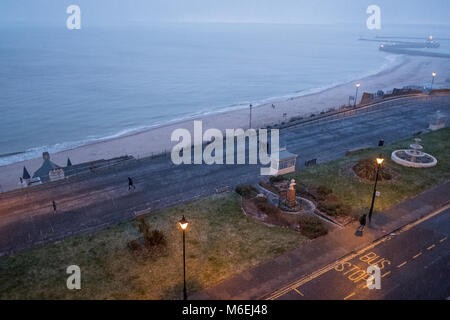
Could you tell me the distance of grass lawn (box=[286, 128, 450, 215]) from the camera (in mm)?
24312

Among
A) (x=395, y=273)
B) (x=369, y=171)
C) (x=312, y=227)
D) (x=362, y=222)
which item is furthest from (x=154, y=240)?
(x=369, y=171)

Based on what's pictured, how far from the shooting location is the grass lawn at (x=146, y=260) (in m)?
16.4

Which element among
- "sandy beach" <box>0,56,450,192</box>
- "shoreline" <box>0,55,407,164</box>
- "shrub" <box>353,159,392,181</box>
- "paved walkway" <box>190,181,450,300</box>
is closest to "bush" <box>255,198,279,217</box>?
"paved walkway" <box>190,181,450,300</box>

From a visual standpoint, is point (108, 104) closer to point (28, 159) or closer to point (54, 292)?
point (28, 159)

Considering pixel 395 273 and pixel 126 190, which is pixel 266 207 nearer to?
pixel 395 273

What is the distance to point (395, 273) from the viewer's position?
17.1 meters

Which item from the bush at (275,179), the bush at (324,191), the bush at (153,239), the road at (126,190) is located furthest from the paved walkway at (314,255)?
the road at (126,190)

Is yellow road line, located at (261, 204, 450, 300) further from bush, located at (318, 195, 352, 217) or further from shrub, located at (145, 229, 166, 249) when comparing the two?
shrub, located at (145, 229, 166, 249)

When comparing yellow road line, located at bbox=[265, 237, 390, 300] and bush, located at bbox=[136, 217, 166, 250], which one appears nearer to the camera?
yellow road line, located at bbox=[265, 237, 390, 300]

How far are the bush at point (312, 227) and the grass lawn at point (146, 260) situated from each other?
0.53 meters

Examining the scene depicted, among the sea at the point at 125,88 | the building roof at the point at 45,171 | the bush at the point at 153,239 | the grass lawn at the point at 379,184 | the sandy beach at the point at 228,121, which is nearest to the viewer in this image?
the bush at the point at 153,239

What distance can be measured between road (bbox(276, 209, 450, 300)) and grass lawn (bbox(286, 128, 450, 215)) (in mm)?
3835

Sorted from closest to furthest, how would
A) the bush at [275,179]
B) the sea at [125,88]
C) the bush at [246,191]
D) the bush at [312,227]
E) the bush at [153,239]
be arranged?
the bush at [153,239] < the bush at [312,227] < the bush at [246,191] < the bush at [275,179] < the sea at [125,88]

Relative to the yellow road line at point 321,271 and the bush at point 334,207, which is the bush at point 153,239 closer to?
the yellow road line at point 321,271
